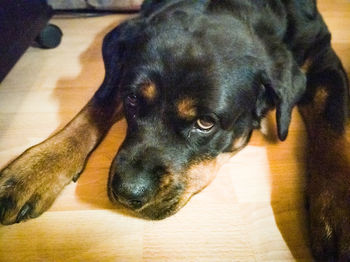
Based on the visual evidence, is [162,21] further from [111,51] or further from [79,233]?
[79,233]

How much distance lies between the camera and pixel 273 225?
1.03 metres

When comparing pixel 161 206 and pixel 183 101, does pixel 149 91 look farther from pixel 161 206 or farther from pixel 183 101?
pixel 161 206

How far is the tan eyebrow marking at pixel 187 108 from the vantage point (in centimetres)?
90

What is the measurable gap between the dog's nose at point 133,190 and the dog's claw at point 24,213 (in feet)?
1.01

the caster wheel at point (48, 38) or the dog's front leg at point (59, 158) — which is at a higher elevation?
the dog's front leg at point (59, 158)

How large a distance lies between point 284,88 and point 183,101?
1.13 ft

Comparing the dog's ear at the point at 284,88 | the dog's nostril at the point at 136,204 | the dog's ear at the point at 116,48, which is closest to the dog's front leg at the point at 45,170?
the dog's ear at the point at 116,48

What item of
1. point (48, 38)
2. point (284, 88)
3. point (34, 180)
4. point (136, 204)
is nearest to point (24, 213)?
point (34, 180)

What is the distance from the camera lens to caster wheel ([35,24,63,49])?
184 cm

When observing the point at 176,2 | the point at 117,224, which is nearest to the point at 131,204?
the point at 117,224

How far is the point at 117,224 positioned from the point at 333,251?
0.66m

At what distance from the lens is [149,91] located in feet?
3.09

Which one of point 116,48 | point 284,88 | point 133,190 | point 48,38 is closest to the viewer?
point 133,190

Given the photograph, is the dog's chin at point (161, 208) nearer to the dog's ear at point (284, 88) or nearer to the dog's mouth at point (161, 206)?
the dog's mouth at point (161, 206)
